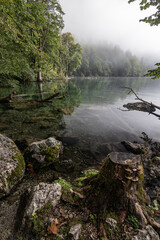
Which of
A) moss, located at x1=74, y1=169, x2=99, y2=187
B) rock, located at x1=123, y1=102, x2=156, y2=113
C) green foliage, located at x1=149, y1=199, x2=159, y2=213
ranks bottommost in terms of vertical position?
green foliage, located at x1=149, y1=199, x2=159, y2=213

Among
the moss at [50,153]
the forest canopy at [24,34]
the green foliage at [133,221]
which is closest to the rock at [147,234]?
the green foliage at [133,221]

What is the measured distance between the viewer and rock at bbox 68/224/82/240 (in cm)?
192

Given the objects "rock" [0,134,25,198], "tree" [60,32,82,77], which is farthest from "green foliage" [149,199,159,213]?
"tree" [60,32,82,77]

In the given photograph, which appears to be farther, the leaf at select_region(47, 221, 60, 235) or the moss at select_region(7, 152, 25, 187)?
the moss at select_region(7, 152, 25, 187)

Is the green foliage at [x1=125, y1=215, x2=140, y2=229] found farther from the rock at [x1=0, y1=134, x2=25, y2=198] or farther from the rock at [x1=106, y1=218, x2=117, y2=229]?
the rock at [x1=0, y1=134, x2=25, y2=198]

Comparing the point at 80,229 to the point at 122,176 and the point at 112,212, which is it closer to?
the point at 112,212

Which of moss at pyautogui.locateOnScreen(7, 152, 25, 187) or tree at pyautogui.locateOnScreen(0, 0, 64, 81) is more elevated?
tree at pyautogui.locateOnScreen(0, 0, 64, 81)

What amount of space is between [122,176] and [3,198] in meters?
3.31

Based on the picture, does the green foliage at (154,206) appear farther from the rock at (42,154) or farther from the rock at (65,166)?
the rock at (42,154)

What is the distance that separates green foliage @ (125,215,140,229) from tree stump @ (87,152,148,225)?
0.08 metres

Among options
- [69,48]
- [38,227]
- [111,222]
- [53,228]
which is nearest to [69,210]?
[53,228]

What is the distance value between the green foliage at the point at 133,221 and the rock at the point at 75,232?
1.04 meters

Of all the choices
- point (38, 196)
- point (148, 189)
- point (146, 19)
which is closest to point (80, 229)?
point (38, 196)

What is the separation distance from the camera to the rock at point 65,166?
14.2 feet
